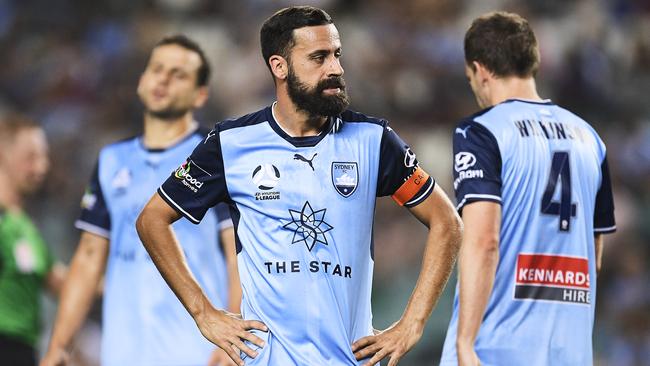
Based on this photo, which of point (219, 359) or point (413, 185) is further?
point (219, 359)

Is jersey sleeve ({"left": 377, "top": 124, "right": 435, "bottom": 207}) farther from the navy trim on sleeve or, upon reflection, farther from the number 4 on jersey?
the number 4 on jersey

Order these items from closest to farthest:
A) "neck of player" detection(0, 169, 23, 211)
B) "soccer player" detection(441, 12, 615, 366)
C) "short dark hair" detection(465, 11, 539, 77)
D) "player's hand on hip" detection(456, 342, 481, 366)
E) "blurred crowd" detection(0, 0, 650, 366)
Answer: "player's hand on hip" detection(456, 342, 481, 366) < "soccer player" detection(441, 12, 615, 366) < "short dark hair" detection(465, 11, 539, 77) < "neck of player" detection(0, 169, 23, 211) < "blurred crowd" detection(0, 0, 650, 366)

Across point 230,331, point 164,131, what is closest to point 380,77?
point 164,131

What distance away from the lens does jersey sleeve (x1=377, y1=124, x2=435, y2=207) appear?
5.52 m

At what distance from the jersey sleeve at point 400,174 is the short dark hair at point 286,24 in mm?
615

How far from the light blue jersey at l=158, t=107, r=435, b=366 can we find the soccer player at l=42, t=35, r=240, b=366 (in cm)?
177

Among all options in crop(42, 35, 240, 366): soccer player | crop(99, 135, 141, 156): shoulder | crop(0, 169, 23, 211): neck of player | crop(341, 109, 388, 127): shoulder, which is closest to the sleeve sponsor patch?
crop(341, 109, 388, 127): shoulder

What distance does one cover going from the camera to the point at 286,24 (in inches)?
218

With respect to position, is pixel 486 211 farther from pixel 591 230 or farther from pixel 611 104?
pixel 611 104

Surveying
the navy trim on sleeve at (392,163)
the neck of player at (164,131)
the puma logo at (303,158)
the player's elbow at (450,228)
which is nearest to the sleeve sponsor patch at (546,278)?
the player's elbow at (450,228)

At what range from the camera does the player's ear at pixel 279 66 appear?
560 centimetres

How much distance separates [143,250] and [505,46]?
278 centimetres

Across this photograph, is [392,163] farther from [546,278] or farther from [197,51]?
[197,51]

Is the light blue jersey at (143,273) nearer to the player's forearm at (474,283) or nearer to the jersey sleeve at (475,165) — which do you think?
the jersey sleeve at (475,165)
